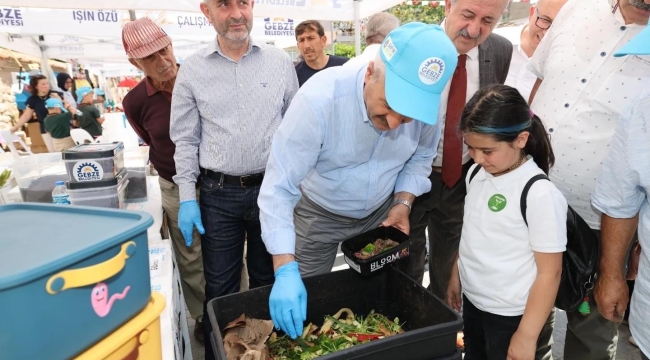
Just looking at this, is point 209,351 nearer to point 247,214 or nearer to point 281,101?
point 247,214

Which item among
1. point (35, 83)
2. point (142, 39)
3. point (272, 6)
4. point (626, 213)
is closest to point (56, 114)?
point (35, 83)

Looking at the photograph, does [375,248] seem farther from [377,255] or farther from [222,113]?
[222,113]

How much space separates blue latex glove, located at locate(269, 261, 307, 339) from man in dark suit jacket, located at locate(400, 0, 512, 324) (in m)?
0.49

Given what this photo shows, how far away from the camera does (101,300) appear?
2.37 ft

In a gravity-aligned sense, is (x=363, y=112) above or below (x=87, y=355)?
above

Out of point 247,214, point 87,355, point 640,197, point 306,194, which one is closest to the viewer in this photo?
point 87,355

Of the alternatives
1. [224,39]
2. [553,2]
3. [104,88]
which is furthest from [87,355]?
[104,88]

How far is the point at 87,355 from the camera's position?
0.70m

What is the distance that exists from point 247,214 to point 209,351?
621 millimetres

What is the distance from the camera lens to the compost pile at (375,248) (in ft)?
4.21

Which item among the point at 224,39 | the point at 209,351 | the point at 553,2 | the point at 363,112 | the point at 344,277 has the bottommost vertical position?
the point at 209,351

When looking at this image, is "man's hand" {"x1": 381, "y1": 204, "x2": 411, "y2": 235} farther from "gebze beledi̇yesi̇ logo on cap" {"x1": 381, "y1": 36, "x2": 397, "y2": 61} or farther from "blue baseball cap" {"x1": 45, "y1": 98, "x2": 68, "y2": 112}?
"blue baseball cap" {"x1": 45, "y1": 98, "x2": 68, "y2": 112}

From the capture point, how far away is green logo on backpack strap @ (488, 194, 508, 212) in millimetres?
1383

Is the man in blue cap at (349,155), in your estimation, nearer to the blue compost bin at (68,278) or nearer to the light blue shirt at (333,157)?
the light blue shirt at (333,157)
